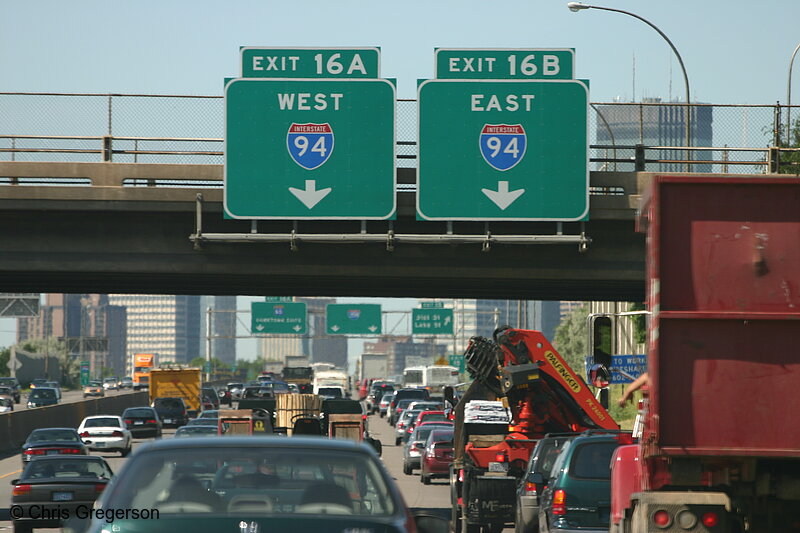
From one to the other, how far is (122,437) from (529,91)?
25.6 m

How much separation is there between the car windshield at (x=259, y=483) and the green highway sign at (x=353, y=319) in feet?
287

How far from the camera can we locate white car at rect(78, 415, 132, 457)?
146 ft

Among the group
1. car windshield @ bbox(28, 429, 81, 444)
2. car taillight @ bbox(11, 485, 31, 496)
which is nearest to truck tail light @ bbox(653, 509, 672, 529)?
car taillight @ bbox(11, 485, 31, 496)

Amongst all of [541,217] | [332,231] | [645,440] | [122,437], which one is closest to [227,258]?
[332,231]

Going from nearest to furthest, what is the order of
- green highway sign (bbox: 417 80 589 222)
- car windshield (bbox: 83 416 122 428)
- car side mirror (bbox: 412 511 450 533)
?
car side mirror (bbox: 412 511 450 533), green highway sign (bbox: 417 80 589 222), car windshield (bbox: 83 416 122 428)

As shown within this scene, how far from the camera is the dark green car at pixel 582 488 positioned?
48.3 feet

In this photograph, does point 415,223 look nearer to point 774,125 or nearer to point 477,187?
point 477,187

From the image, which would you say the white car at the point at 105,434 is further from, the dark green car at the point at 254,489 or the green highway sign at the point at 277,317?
the green highway sign at the point at 277,317

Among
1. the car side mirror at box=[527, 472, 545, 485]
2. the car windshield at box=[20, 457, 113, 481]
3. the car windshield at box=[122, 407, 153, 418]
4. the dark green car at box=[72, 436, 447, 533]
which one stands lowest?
the car windshield at box=[122, 407, 153, 418]

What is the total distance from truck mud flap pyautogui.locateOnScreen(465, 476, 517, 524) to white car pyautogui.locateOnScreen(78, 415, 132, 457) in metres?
27.4

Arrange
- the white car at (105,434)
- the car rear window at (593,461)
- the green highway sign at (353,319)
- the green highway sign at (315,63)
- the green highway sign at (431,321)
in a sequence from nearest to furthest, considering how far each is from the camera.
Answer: the car rear window at (593,461), the green highway sign at (315,63), the white car at (105,434), the green highway sign at (353,319), the green highway sign at (431,321)

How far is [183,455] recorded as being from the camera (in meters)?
6.87

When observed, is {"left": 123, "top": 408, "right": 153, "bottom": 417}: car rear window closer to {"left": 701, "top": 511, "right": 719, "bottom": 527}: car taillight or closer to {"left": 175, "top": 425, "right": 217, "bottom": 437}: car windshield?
{"left": 175, "top": 425, "right": 217, "bottom": 437}: car windshield

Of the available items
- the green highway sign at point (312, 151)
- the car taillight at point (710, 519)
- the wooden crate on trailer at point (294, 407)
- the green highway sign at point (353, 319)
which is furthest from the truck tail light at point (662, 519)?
the green highway sign at point (353, 319)
